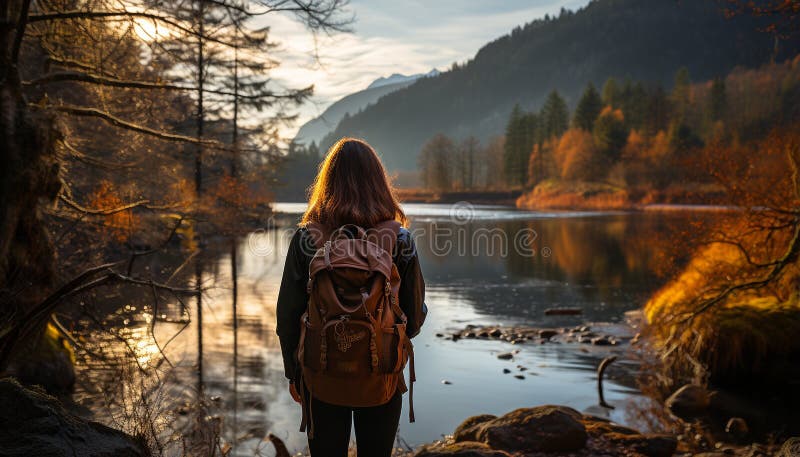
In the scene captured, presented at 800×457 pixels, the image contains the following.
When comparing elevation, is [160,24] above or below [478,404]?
above

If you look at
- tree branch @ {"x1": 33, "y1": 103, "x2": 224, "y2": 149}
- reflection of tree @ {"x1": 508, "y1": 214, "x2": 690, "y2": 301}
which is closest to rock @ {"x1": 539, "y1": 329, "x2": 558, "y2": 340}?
reflection of tree @ {"x1": 508, "y1": 214, "x2": 690, "y2": 301}

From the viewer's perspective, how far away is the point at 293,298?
Result: 2.46 m

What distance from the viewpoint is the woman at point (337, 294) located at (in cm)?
238

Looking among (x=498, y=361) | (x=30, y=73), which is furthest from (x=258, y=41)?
(x=30, y=73)

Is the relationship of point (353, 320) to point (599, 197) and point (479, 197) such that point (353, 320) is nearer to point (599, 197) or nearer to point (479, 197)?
point (599, 197)

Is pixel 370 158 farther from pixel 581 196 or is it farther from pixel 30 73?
pixel 581 196

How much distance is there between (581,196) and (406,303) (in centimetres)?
6245

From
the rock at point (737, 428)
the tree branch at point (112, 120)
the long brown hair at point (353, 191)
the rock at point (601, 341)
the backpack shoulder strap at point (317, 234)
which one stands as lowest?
the rock at point (737, 428)

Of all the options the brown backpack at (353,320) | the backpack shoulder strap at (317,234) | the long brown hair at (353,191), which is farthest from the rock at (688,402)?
the backpack shoulder strap at (317,234)

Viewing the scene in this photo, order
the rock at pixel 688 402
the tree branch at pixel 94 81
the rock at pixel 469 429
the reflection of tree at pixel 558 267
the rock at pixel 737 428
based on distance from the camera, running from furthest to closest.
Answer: the reflection of tree at pixel 558 267 → the rock at pixel 688 402 → the rock at pixel 737 428 → the rock at pixel 469 429 → the tree branch at pixel 94 81

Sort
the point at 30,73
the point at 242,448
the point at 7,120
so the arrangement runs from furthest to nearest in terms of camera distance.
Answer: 1. the point at 30,73
2. the point at 242,448
3. the point at 7,120

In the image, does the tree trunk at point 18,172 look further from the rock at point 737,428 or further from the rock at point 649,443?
the rock at point 737,428

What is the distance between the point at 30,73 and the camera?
42.3 feet

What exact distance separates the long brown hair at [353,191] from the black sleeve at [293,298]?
158mm
